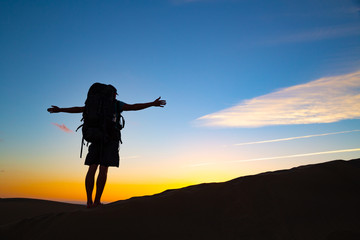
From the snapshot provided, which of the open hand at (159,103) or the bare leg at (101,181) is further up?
the open hand at (159,103)

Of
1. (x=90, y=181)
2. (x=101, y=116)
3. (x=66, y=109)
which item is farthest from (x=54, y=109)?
(x=90, y=181)

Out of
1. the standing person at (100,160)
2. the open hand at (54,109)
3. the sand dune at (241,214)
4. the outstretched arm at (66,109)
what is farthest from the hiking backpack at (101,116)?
the sand dune at (241,214)

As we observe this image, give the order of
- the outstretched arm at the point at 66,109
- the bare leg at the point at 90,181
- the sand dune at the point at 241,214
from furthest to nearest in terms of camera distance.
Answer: the outstretched arm at the point at 66,109 < the bare leg at the point at 90,181 < the sand dune at the point at 241,214

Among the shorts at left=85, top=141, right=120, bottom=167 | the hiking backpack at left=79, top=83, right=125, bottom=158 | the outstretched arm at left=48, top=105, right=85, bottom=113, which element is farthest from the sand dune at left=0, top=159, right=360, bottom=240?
the outstretched arm at left=48, top=105, right=85, bottom=113

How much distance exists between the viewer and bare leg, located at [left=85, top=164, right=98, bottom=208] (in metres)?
4.92

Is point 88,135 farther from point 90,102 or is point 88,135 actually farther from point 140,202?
point 140,202

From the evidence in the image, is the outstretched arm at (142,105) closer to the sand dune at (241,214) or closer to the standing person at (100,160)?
the standing person at (100,160)

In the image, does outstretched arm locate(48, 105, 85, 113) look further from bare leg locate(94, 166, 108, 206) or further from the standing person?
bare leg locate(94, 166, 108, 206)

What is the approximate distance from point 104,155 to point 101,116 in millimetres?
693

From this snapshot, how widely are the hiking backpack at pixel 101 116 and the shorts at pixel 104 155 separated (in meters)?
0.10

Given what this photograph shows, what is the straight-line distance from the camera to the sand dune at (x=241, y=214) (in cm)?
300

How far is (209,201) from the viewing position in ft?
12.6

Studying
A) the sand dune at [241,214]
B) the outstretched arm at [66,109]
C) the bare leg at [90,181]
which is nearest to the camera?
the sand dune at [241,214]

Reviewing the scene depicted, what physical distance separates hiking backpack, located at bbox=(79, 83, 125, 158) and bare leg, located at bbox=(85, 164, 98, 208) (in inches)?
18.6
